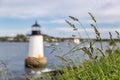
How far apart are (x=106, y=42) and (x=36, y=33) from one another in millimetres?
44552

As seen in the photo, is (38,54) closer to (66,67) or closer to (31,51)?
(31,51)

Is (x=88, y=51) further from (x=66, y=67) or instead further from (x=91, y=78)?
(x=66, y=67)

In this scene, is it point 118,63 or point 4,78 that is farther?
point 4,78

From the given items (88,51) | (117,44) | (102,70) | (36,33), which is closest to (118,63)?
(102,70)

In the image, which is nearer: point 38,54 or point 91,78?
point 91,78

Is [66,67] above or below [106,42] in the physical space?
below

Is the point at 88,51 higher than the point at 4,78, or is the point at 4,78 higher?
the point at 88,51

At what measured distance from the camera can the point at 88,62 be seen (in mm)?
5086

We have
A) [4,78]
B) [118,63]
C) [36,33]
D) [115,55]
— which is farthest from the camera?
[36,33]

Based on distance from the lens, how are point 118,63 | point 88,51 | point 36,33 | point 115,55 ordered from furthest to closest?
point 36,33
point 115,55
point 118,63
point 88,51

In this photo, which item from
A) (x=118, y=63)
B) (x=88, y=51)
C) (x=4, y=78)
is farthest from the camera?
(x=4, y=78)

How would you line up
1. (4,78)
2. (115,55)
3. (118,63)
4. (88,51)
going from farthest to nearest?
(4,78) < (115,55) < (118,63) < (88,51)

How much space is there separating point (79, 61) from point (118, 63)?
0.94 meters

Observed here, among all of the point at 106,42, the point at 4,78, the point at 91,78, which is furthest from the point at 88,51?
the point at 4,78
